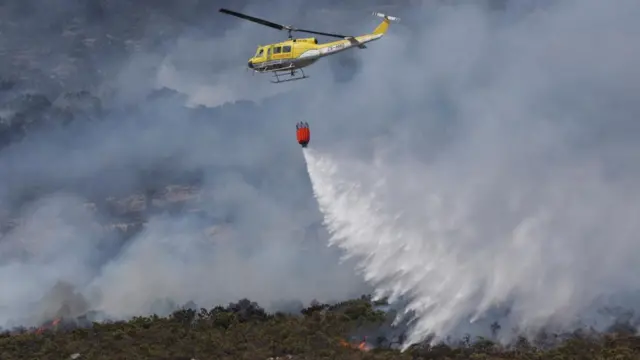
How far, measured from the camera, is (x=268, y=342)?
136000mm

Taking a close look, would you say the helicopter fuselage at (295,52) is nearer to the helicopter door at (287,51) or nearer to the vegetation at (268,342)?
the helicopter door at (287,51)

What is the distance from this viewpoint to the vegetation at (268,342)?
405ft

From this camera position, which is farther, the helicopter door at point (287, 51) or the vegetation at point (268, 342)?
the helicopter door at point (287, 51)

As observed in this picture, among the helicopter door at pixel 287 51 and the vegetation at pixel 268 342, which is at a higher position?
the helicopter door at pixel 287 51

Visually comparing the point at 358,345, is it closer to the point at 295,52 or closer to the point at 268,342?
the point at 268,342

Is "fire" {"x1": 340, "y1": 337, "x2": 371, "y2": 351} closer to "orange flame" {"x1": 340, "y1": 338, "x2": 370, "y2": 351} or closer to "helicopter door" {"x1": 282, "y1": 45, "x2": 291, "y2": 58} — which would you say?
"orange flame" {"x1": 340, "y1": 338, "x2": 370, "y2": 351}

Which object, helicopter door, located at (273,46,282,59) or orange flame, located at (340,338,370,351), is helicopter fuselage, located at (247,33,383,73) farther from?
orange flame, located at (340,338,370,351)

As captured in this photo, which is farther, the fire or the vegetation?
the fire

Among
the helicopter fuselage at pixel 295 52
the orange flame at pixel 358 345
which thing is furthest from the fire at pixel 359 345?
the helicopter fuselage at pixel 295 52

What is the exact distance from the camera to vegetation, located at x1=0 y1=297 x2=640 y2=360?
12344 cm

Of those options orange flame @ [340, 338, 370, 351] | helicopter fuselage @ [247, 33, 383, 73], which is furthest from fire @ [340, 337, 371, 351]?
helicopter fuselage @ [247, 33, 383, 73]

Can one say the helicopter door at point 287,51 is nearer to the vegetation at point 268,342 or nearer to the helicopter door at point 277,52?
the helicopter door at point 277,52

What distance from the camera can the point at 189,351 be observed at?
422 feet

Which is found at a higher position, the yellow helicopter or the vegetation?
the yellow helicopter
